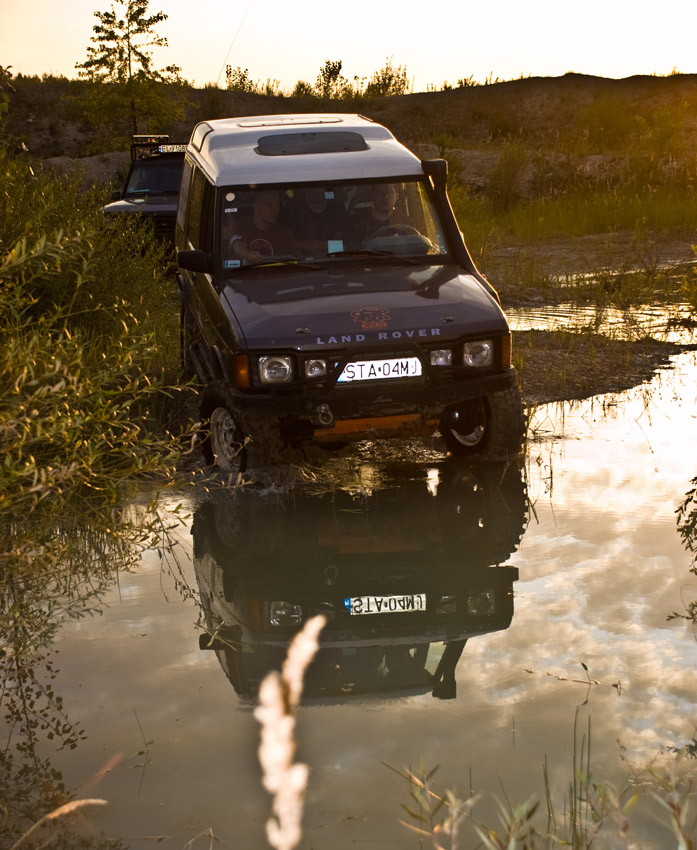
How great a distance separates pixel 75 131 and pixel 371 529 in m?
48.6

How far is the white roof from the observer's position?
752 centimetres

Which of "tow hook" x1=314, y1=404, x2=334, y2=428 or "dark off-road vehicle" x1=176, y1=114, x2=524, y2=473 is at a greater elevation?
"dark off-road vehicle" x1=176, y1=114, x2=524, y2=473

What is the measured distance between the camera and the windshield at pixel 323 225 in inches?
291

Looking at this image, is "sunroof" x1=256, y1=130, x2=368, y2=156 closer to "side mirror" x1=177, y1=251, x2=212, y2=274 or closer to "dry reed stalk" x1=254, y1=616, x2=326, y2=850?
"side mirror" x1=177, y1=251, x2=212, y2=274

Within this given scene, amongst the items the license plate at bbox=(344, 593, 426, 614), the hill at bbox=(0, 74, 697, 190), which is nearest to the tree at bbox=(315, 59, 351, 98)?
the hill at bbox=(0, 74, 697, 190)

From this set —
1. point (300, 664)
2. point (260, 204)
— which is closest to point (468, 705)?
point (300, 664)

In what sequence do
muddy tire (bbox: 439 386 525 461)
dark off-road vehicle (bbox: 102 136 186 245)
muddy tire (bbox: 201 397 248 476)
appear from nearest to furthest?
muddy tire (bbox: 201 397 248 476) → muddy tire (bbox: 439 386 525 461) → dark off-road vehicle (bbox: 102 136 186 245)

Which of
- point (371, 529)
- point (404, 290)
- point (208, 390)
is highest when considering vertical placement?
point (404, 290)

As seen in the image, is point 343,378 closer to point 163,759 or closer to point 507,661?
point 507,661

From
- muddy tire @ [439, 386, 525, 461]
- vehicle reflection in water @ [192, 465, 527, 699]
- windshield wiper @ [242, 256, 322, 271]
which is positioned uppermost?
windshield wiper @ [242, 256, 322, 271]

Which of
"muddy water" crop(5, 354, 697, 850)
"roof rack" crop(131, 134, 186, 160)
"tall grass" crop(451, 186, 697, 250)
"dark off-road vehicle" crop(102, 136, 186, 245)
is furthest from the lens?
"tall grass" crop(451, 186, 697, 250)

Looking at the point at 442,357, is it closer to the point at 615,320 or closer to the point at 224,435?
the point at 224,435

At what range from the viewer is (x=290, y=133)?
26.7ft

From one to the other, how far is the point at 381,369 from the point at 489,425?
1.00 meters
